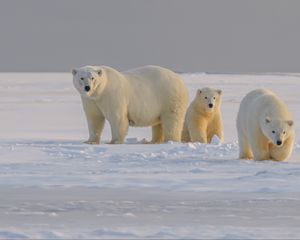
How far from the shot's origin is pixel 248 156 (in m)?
8.55

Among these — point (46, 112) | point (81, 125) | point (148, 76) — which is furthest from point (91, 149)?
point (46, 112)

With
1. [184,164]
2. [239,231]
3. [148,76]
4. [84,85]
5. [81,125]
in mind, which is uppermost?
[81,125]

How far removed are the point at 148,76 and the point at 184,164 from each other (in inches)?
145

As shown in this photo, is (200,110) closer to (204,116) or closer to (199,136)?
(204,116)

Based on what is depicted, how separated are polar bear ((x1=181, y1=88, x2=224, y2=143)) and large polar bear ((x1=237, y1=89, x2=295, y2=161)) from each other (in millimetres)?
2271

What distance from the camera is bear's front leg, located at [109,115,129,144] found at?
10.5m

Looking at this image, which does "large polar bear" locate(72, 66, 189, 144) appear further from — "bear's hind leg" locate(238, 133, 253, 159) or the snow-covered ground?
"bear's hind leg" locate(238, 133, 253, 159)

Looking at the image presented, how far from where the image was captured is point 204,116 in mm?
11031

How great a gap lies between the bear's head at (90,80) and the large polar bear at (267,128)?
7.35 feet

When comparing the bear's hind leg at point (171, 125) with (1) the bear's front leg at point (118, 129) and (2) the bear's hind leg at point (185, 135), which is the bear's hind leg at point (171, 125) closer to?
(2) the bear's hind leg at point (185, 135)

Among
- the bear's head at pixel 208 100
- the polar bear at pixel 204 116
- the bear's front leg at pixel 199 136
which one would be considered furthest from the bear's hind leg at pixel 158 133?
the bear's head at pixel 208 100

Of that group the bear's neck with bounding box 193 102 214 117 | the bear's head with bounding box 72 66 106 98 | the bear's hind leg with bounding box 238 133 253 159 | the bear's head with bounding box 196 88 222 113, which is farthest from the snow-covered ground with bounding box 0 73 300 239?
the bear's neck with bounding box 193 102 214 117

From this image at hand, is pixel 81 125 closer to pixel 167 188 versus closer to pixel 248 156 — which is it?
pixel 248 156

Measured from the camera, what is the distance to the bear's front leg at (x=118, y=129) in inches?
414
